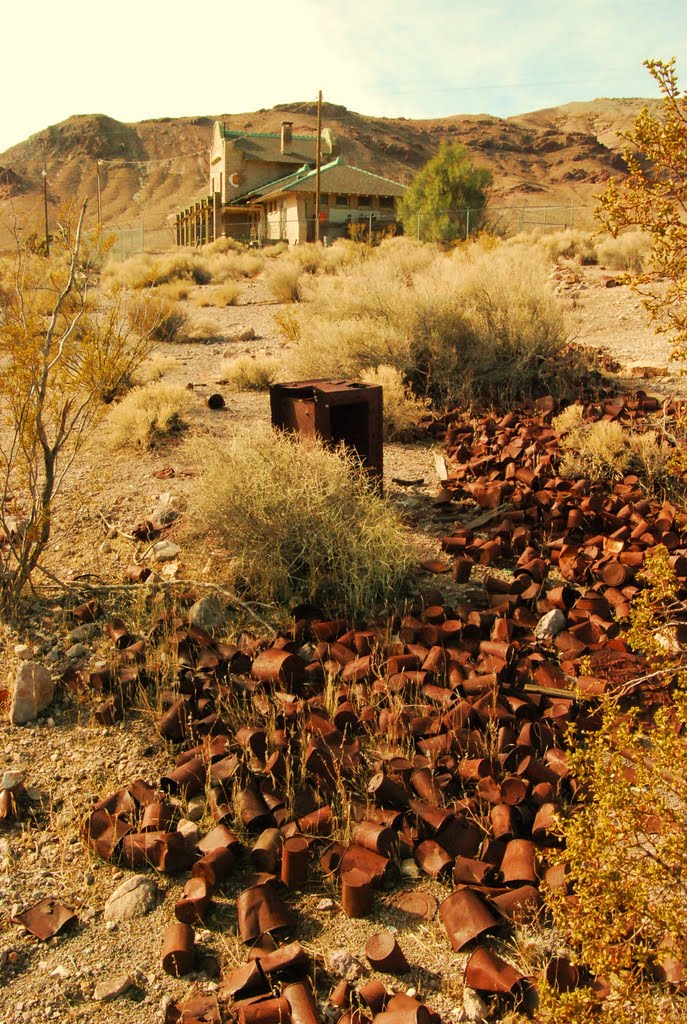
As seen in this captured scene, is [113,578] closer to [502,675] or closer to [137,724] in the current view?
[137,724]

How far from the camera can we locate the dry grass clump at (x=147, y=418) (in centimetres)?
775

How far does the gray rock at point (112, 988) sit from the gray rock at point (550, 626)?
8.10ft

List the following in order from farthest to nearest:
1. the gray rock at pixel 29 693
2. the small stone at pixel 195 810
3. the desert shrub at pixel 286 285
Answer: the desert shrub at pixel 286 285 → the gray rock at pixel 29 693 → the small stone at pixel 195 810

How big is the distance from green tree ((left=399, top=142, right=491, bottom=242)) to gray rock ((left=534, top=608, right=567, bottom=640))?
3471 centimetres

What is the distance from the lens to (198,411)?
891cm

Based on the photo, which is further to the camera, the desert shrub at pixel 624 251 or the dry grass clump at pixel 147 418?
the desert shrub at pixel 624 251

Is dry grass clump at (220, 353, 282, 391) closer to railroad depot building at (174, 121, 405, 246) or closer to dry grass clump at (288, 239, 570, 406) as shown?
dry grass clump at (288, 239, 570, 406)

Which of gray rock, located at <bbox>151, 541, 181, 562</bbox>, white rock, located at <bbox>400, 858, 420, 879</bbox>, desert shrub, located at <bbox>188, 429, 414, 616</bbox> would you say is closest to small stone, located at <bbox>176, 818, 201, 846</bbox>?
white rock, located at <bbox>400, 858, 420, 879</bbox>

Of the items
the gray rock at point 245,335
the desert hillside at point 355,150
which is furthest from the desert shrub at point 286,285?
the desert hillside at point 355,150

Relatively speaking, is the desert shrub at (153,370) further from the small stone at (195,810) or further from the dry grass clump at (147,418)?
the small stone at (195,810)

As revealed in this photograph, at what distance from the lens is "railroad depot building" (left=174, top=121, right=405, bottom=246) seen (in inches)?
1758

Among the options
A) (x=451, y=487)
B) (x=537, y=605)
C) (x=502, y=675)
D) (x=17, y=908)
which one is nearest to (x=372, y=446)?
(x=451, y=487)

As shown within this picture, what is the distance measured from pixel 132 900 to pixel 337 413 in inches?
157

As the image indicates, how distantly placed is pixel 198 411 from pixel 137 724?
5388mm
